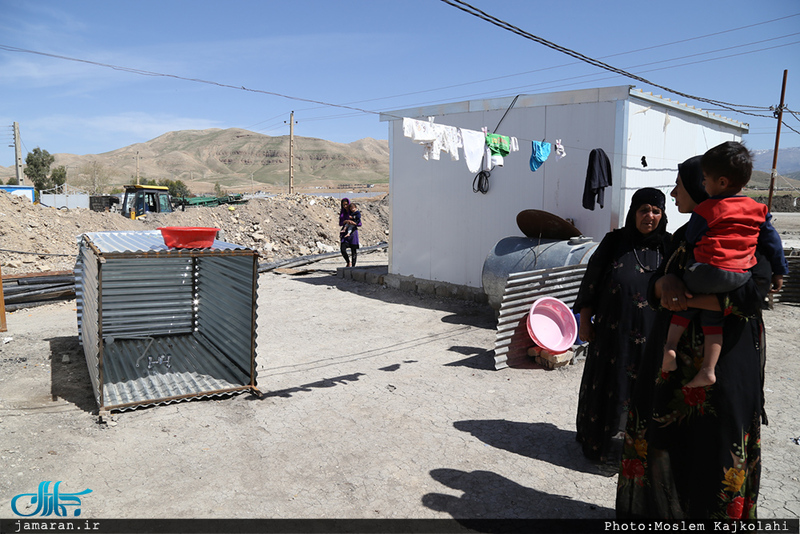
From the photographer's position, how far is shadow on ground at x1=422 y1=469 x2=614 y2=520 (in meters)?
3.25

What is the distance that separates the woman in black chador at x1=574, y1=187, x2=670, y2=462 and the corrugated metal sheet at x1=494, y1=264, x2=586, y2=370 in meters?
2.38

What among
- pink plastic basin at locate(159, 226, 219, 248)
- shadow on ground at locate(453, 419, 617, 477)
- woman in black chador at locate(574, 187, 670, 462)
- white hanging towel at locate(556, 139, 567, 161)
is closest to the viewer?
woman in black chador at locate(574, 187, 670, 462)

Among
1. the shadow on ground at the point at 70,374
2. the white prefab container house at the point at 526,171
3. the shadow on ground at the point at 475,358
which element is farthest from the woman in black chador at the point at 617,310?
the white prefab container house at the point at 526,171

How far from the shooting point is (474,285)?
10.2m

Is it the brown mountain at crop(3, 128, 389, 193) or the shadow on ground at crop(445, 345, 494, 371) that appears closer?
the shadow on ground at crop(445, 345, 494, 371)

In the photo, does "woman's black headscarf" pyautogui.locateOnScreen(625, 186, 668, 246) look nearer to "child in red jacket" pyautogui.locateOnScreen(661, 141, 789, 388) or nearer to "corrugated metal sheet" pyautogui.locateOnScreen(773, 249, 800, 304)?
"child in red jacket" pyautogui.locateOnScreen(661, 141, 789, 388)

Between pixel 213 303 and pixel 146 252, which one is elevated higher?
pixel 146 252

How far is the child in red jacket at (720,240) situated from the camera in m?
2.21

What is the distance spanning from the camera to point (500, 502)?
3391mm

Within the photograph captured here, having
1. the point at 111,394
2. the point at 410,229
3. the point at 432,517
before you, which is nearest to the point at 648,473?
the point at 432,517

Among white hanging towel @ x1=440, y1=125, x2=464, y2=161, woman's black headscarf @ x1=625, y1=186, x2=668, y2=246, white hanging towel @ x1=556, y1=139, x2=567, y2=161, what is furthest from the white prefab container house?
woman's black headscarf @ x1=625, y1=186, x2=668, y2=246

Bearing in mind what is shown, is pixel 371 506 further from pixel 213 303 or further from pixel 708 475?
pixel 213 303

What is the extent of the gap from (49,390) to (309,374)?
2707 millimetres

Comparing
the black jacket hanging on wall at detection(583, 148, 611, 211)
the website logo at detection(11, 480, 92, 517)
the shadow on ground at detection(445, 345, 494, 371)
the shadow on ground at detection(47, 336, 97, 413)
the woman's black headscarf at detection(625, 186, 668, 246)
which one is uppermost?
the black jacket hanging on wall at detection(583, 148, 611, 211)
